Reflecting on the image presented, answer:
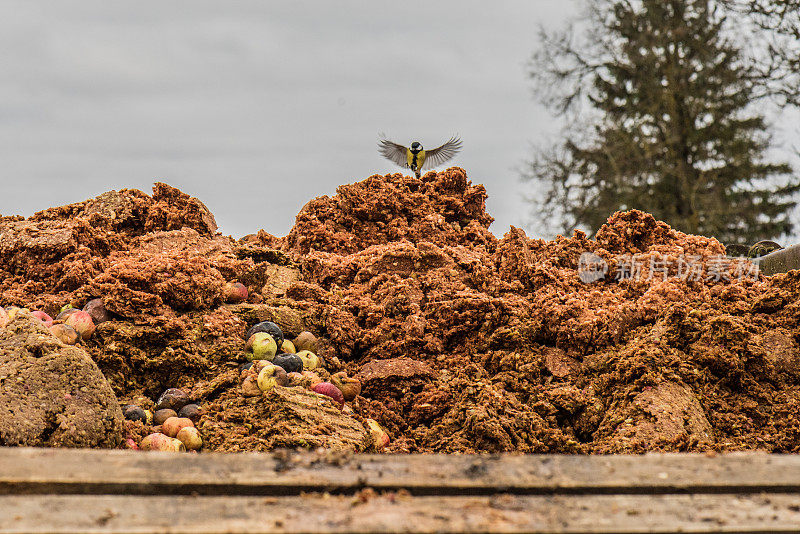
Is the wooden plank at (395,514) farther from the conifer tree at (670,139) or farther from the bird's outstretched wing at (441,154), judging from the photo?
the conifer tree at (670,139)

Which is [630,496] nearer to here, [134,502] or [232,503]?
[232,503]

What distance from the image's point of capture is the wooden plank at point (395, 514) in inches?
58.3

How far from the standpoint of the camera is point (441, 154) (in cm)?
736

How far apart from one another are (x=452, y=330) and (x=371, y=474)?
2.01m

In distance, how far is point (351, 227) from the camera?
17.2 feet

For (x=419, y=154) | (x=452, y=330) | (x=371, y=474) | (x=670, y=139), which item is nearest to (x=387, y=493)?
(x=371, y=474)

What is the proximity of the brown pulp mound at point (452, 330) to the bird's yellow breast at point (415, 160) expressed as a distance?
2.28m

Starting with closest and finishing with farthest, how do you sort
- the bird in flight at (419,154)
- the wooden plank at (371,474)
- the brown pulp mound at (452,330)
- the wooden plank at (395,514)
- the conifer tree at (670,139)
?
the wooden plank at (395,514)
the wooden plank at (371,474)
the brown pulp mound at (452,330)
the bird in flight at (419,154)
the conifer tree at (670,139)

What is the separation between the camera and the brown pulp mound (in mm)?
3014

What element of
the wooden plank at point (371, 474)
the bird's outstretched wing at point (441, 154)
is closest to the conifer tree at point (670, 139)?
the bird's outstretched wing at point (441, 154)

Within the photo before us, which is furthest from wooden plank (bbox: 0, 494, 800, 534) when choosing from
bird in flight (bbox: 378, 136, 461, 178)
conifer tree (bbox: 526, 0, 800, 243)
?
conifer tree (bbox: 526, 0, 800, 243)

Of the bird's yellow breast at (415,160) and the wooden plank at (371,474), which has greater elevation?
the bird's yellow breast at (415,160)

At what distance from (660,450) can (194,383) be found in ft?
6.31

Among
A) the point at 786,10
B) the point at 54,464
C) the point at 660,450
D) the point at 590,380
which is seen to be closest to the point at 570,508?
→ the point at 54,464
